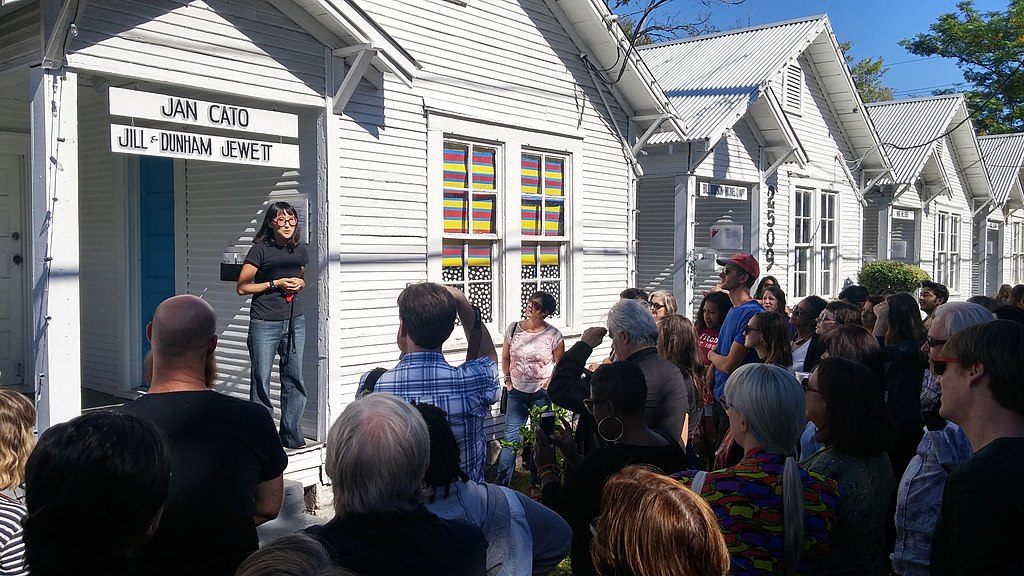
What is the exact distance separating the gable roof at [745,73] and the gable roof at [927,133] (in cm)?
251

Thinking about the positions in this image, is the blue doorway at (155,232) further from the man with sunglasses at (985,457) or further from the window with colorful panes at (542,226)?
the man with sunglasses at (985,457)

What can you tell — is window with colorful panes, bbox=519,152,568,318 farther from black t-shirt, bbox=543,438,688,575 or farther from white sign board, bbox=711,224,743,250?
black t-shirt, bbox=543,438,688,575

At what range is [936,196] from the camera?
2056 centimetres

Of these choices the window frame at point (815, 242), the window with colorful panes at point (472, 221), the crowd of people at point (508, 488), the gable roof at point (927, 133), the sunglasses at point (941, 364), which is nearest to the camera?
the crowd of people at point (508, 488)

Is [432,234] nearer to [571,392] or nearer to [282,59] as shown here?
[282,59]

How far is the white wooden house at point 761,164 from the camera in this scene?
12.3 m

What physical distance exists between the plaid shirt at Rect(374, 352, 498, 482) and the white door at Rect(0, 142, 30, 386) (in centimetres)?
597

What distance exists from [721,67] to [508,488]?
1298cm

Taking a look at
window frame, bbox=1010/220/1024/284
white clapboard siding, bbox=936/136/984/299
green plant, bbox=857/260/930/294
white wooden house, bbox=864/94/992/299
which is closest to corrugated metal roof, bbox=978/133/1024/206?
white wooden house, bbox=864/94/992/299

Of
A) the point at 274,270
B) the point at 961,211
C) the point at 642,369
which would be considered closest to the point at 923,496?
the point at 642,369

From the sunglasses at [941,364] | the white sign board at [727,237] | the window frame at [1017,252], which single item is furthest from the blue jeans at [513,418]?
the window frame at [1017,252]

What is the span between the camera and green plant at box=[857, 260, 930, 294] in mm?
16953

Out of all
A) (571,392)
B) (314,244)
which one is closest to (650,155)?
(314,244)

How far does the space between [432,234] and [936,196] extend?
16.9 m
